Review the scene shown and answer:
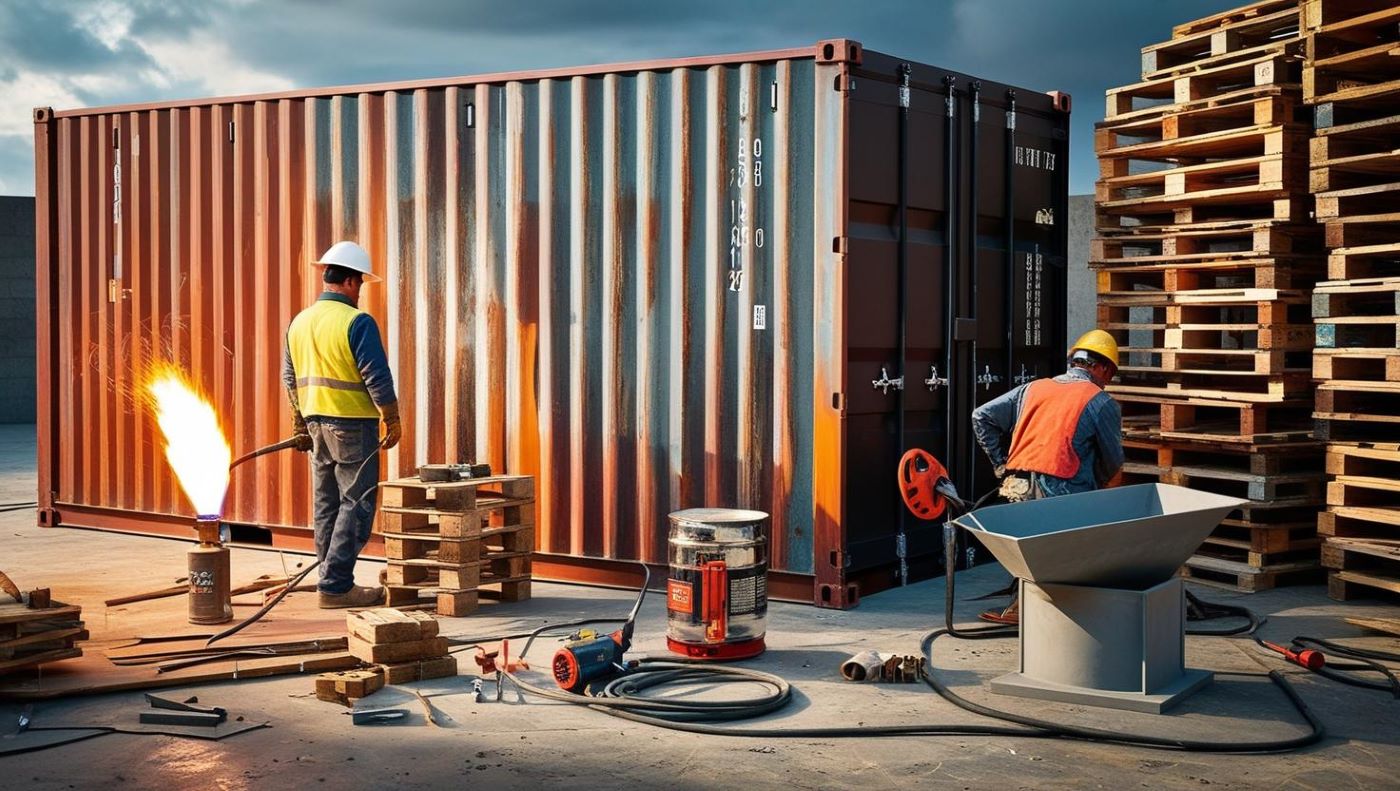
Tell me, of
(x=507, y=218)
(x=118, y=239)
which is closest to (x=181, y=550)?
(x=118, y=239)

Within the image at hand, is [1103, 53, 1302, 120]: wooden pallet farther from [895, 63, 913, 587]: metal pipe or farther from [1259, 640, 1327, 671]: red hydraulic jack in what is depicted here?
[1259, 640, 1327, 671]: red hydraulic jack

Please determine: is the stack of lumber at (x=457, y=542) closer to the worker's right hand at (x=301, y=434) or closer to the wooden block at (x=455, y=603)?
the wooden block at (x=455, y=603)

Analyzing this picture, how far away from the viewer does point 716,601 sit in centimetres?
709

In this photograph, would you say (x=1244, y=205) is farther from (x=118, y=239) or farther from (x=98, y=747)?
(x=118, y=239)

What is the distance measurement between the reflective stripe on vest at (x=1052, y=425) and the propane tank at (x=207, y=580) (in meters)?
4.61

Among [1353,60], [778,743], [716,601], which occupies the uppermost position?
[1353,60]

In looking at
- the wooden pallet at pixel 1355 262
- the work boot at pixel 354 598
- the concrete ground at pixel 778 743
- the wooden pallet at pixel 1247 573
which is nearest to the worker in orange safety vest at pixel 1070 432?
the concrete ground at pixel 778 743

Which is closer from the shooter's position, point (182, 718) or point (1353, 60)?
point (182, 718)

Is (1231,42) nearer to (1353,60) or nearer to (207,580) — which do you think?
(1353,60)

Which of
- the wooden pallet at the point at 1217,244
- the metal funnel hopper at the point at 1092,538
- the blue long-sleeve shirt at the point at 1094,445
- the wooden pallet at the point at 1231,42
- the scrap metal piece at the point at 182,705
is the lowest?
the scrap metal piece at the point at 182,705

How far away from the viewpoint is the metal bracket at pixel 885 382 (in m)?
8.95

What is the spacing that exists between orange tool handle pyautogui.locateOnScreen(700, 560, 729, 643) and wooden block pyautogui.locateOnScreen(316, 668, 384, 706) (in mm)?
1640

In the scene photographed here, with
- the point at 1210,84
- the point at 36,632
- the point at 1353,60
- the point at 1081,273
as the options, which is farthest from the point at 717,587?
the point at 1081,273

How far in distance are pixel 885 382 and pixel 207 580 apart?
4.26 metres
